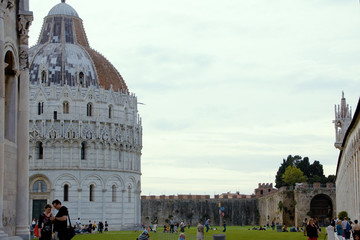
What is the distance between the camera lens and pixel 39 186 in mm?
70688

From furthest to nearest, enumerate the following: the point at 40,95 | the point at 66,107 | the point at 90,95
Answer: the point at 90,95
the point at 66,107
the point at 40,95

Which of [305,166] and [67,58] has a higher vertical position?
[67,58]

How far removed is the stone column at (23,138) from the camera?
934 inches

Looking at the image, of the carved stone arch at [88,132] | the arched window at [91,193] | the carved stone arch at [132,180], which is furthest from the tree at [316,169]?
the carved stone arch at [88,132]

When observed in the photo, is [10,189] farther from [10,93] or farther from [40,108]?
[40,108]

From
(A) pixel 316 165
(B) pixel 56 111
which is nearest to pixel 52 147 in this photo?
(B) pixel 56 111

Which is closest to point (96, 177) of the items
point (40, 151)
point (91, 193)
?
point (91, 193)

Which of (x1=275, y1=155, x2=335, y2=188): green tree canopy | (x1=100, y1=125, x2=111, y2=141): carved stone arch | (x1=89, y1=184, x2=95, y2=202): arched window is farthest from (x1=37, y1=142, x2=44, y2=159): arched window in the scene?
(x1=275, y1=155, x2=335, y2=188): green tree canopy

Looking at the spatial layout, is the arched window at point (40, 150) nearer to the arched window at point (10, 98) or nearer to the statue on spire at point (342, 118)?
the statue on spire at point (342, 118)

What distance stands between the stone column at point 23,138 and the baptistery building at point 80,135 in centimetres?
4662

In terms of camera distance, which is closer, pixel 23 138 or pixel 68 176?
pixel 23 138

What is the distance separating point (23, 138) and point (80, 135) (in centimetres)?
4723

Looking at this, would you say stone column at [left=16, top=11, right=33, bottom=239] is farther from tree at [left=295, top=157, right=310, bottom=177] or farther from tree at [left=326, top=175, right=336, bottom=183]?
tree at [left=295, top=157, right=310, bottom=177]

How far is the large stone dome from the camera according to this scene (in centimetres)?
7256
